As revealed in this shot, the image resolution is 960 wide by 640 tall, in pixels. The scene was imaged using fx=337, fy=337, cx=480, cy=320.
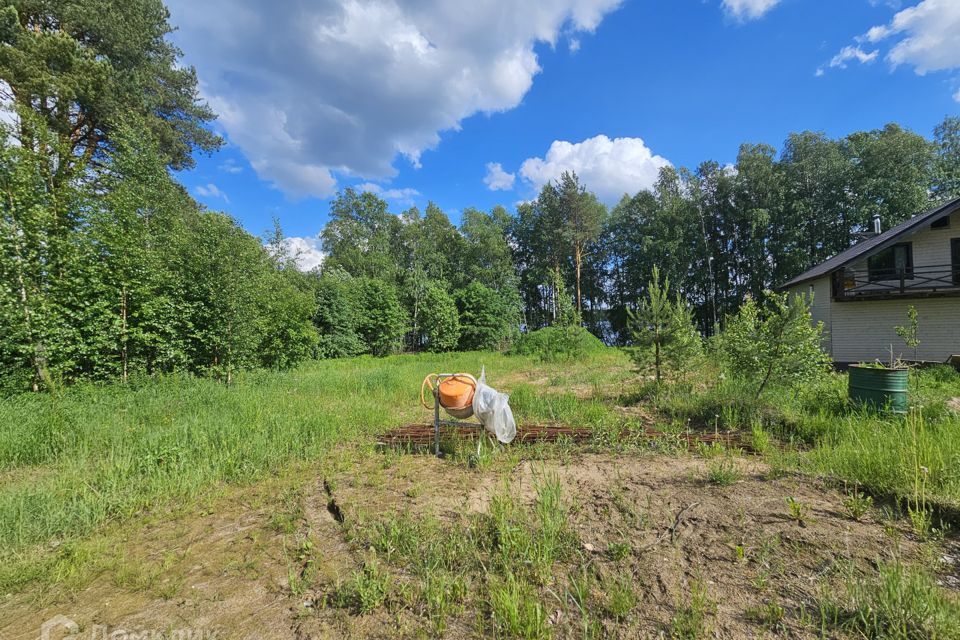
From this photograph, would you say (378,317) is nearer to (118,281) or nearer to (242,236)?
(242,236)

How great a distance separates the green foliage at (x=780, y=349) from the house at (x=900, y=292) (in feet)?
33.5

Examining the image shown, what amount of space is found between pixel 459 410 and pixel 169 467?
3.68 meters

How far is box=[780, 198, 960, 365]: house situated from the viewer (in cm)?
1301

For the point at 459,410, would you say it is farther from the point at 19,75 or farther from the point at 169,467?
the point at 19,75

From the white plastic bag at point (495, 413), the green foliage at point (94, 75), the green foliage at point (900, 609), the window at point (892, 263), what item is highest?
the green foliage at point (94, 75)

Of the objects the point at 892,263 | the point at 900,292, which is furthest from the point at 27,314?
the point at 892,263

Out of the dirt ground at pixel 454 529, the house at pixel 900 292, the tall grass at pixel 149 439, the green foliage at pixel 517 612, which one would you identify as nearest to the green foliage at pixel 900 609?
the dirt ground at pixel 454 529

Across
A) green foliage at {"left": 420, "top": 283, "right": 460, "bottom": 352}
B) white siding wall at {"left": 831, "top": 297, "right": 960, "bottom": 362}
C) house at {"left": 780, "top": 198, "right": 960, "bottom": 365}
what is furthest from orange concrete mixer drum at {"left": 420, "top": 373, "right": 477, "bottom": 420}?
green foliage at {"left": 420, "top": 283, "right": 460, "bottom": 352}

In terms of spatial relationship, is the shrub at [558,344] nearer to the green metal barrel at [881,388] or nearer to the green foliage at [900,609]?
the green metal barrel at [881,388]

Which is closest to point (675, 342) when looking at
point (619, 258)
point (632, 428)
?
point (632, 428)

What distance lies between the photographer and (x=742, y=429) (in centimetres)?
554

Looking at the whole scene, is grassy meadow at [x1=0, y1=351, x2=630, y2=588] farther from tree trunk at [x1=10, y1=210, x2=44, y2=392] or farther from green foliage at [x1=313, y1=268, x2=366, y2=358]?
green foliage at [x1=313, y1=268, x2=366, y2=358]

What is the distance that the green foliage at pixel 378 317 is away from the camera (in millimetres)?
23172

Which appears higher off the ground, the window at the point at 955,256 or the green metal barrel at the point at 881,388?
the window at the point at 955,256
